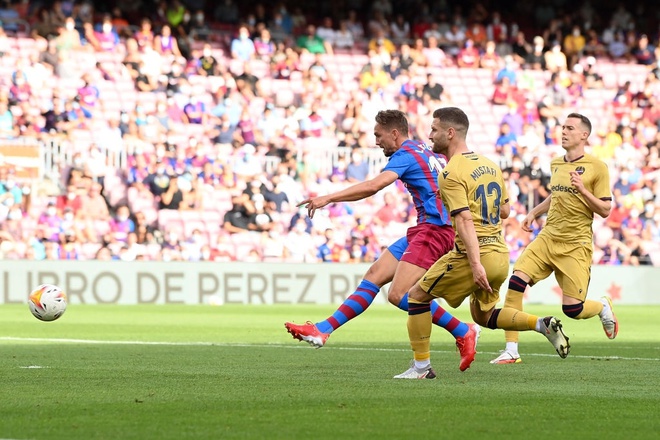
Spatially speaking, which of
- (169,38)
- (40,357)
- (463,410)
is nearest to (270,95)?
(169,38)

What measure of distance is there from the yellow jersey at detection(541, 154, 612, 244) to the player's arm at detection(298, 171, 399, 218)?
244 cm

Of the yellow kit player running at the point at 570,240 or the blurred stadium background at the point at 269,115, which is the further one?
the blurred stadium background at the point at 269,115

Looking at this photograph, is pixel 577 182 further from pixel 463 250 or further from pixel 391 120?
pixel 463 250

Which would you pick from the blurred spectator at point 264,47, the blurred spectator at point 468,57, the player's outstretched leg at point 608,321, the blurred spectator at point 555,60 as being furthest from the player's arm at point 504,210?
the blurred spectator at point 555,60

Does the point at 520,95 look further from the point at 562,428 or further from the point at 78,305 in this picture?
the point at 562,428

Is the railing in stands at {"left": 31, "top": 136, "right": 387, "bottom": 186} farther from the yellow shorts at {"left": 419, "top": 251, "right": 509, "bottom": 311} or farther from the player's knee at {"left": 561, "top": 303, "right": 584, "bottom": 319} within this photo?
the yellow shorts at {"left": 419, "top": 251, "right": 509, "bottom": 311}

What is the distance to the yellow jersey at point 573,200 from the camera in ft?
39.1

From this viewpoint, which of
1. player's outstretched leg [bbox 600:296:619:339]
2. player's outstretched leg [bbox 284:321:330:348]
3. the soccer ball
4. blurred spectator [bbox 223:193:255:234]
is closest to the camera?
player's outstretched leg [bbox 284:321:330:348]

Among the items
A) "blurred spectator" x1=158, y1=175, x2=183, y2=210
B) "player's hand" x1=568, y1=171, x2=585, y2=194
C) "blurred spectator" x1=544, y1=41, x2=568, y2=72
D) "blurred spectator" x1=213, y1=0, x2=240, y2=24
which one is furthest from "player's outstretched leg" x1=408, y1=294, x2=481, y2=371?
"blurred spectator" x1=544, y1=41, x2=568, y2=72

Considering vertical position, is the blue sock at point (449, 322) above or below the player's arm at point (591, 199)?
below

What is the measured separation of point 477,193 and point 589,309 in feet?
8.76

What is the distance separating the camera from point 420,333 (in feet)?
33.3

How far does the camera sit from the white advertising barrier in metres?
24.0

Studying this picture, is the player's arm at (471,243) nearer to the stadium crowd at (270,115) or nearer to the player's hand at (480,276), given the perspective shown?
the player's hand at (480,276)
